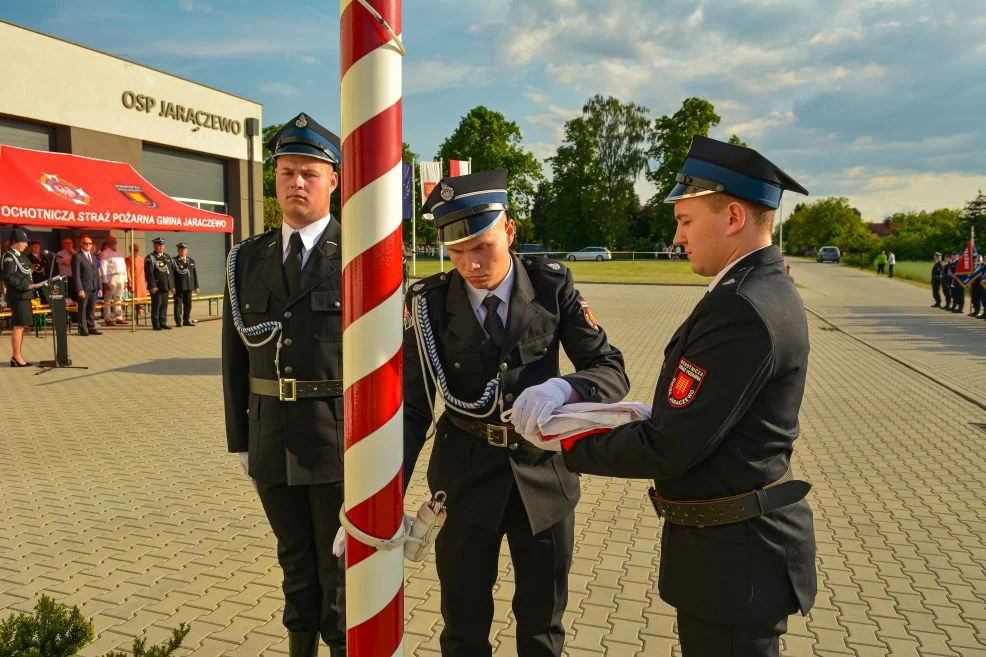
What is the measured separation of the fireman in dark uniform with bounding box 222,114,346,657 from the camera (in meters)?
2.91

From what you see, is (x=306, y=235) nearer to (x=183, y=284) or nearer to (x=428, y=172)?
(x=183, y=284)

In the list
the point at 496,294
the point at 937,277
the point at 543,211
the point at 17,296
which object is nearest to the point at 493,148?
the point at 543,211

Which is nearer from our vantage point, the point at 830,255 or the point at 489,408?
the point at 489,408

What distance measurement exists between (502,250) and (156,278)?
52.2 ft

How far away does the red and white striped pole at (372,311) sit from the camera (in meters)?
1.65

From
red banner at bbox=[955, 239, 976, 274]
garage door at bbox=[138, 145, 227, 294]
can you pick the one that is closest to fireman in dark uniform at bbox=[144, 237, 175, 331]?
garage door at bbox=[138, 145, 227, 294]

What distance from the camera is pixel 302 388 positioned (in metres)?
2.94

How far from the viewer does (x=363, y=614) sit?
174cm

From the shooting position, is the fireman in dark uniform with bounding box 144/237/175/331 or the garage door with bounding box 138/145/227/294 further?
the garage door with bounding box 138/145/227/294

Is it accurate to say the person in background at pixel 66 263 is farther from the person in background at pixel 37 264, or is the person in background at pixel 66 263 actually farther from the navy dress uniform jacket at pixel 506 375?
Result: the navy dress uniform jacket at pixel 506 375

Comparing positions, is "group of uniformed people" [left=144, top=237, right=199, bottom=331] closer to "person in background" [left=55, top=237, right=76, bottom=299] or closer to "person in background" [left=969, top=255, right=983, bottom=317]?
"person in background" [left=55, top=237, right=76, bottom=299]

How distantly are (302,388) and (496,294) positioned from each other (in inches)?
34.4

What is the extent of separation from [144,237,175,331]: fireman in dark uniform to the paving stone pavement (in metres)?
7.15

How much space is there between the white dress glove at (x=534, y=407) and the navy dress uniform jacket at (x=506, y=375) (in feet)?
1.09
